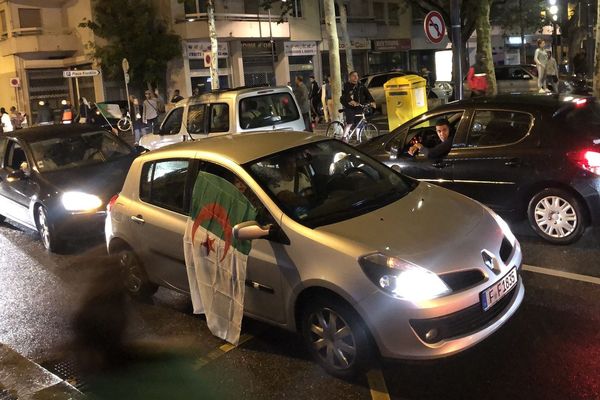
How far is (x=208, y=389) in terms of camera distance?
4.06 m

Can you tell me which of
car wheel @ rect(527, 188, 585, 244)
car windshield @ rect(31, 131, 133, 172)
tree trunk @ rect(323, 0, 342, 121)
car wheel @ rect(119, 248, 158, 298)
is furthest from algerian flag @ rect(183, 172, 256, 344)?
tree trunk @ rect(323, 0, 342, 121)

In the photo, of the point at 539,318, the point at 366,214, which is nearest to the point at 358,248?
the point at 366,214

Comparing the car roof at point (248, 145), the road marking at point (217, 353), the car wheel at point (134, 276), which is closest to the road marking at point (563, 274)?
the car roof at point (248, 145)

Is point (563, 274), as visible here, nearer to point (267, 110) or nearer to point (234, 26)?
point (267, 110)

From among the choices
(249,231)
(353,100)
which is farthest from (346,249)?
(353,100)

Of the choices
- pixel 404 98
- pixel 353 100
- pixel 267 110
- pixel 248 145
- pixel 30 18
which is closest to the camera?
pixel 248 145

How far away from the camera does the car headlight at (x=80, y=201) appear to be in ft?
25.9

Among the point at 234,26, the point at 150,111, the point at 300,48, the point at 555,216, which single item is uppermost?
the point at 234,26

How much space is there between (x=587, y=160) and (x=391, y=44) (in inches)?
1424

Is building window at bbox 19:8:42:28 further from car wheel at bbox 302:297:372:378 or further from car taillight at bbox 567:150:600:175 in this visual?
car wheel at bbox 302:297:372:378

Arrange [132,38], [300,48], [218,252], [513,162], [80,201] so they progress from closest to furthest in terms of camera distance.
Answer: [218,252]
[513,162]
[80,201]
[132,38]
[300,48]

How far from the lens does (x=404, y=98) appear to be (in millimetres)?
13273

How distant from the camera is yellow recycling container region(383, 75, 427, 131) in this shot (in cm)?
1320

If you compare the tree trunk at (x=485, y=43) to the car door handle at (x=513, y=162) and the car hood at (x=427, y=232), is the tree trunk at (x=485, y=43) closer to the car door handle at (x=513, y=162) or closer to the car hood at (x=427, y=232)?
the car door handle at (x=513, y=162)
